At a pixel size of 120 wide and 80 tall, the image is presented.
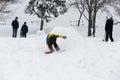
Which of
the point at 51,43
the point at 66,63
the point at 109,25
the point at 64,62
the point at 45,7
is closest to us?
the point at 66,63

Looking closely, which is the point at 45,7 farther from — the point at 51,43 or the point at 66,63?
the point at 66,63

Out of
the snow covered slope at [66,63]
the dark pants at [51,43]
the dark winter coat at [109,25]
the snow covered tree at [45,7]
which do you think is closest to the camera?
the snow covered slope at [66,63]

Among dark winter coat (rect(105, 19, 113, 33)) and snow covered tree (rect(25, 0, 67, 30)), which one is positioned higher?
snow covered tree (rect(25, 0, 67, 30))

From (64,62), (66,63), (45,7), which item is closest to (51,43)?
(64,62)

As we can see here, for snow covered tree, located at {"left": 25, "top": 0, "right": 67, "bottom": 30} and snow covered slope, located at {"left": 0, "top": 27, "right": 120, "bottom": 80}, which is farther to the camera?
snow covered tree, located at {"left": 25, "top": 0, "right": 67, "bottom": 30}

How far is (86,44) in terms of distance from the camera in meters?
15.5

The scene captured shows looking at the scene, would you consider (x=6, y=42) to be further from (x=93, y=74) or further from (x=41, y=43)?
(x=93, y=74)

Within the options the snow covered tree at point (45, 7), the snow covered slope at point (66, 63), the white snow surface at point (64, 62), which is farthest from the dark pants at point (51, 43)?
the snow covered tree at point (45, 7)

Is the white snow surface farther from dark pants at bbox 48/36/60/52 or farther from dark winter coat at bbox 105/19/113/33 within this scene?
dark winter coat at bbox 105/19/113/33

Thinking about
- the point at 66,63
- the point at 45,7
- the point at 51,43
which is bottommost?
the point at 66,63

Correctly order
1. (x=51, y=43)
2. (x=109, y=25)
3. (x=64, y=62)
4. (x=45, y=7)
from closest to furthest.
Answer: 1. (x=64, y=62)
2. (x=51, y=43)
3. (x=109, y=25)
4. (x=45, y=7)

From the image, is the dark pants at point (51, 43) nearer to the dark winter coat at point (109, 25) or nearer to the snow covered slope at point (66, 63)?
the snow covered slope at point (66, 63)

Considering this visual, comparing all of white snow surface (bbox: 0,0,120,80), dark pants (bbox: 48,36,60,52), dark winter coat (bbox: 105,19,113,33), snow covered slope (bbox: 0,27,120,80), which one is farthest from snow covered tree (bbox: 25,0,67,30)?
dark pants (bbox: 48,36,60,52)

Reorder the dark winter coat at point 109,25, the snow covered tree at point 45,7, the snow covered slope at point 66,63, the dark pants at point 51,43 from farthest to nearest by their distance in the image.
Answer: the snow covered tree at point 45,7 < the dark winter coat at point 109,25 < the dark pants at point 51,43 < the snow covered slope at point 66,63
